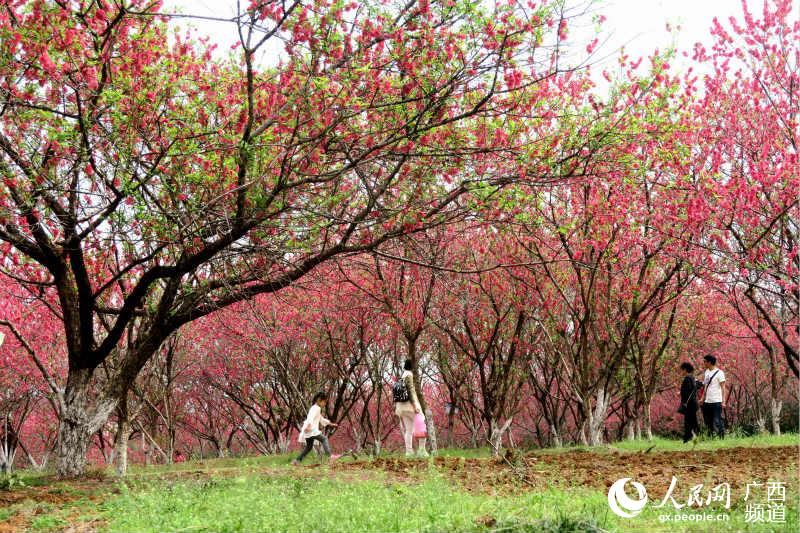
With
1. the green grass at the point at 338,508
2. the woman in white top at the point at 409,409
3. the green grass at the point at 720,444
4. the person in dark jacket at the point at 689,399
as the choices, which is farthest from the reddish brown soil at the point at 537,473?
the person in dark jacket at the point at 689,399

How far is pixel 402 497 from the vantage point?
734cm

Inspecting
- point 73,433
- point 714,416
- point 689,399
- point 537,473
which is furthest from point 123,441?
point 714,416

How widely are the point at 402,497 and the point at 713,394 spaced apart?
937 cm

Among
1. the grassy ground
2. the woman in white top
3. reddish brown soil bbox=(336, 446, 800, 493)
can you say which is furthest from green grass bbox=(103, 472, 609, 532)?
the woman in white top

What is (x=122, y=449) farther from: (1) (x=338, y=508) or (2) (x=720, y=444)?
(2) (x=720, y=444)

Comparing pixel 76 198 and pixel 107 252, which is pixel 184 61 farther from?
pixel 107 252

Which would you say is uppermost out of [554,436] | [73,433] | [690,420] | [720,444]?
[73,433]

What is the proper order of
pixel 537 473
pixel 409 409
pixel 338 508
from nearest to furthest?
pixel 338 508, pixel 537 473, pixel 409 409

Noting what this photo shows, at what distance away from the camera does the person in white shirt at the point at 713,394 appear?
14.1 metres

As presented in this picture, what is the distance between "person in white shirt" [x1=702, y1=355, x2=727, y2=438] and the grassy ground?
262 cm

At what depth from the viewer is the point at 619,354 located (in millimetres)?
15781

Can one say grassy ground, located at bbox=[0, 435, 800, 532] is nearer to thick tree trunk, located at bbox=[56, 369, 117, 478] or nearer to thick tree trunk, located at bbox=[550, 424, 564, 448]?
thick tree trunk, located at bbox=[56, 369, 117, 478]

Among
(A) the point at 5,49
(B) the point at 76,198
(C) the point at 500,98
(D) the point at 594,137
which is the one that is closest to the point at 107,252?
(B) the point at 76,198

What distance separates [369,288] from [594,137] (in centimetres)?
963
